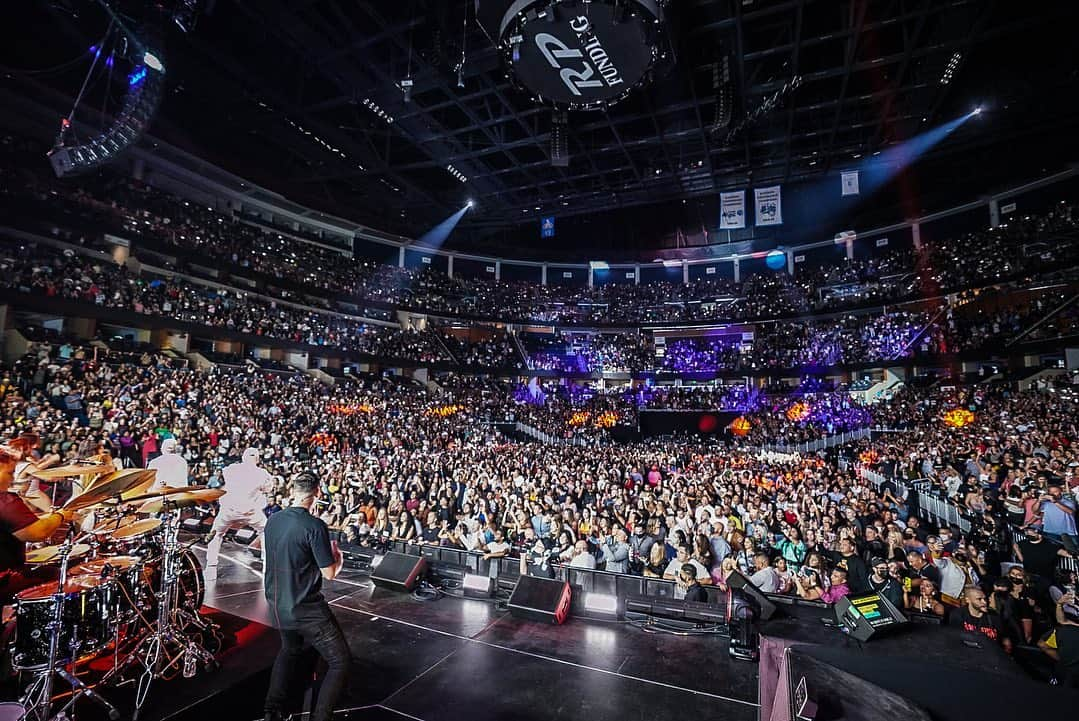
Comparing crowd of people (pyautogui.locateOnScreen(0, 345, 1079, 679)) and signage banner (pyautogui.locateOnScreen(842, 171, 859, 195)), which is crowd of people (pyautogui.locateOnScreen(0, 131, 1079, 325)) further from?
signage banner (pyautogui.locateOnScreen(842, 171, 859, 195))

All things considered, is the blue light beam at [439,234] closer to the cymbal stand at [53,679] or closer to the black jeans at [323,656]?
the cymbal stand at [53,679]

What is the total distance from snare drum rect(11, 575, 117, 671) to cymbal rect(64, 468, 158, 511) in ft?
1.72

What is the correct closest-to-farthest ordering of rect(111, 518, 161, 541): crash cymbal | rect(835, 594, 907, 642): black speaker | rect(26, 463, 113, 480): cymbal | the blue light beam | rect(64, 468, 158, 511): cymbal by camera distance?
rect(64, 468, 158, 511): cymbal < rect(26, 463, 113, 480): cymbal < rect(111, 518, 161, 541): crash cymbal < rect(835, 594, 907, 642): black speaker < the blue light beam

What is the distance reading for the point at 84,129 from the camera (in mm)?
19391

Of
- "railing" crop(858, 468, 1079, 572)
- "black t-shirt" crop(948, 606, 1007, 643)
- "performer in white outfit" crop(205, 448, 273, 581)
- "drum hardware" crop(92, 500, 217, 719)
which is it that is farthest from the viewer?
"railing" crop(858, 468, 1079, 572)

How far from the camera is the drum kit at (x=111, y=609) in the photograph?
3061 mm

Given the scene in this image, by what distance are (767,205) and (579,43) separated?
606 inches

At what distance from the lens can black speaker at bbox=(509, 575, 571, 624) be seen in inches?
215

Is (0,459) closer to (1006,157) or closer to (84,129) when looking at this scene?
(84,129)

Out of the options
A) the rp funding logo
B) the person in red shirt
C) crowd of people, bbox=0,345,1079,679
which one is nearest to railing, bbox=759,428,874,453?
crowd of people, bbox=0,345,1079,679

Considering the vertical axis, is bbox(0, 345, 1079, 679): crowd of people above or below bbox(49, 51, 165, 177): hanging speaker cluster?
below

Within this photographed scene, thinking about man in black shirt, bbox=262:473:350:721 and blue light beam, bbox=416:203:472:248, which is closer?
man in black shirt, bbox=262:473:350:721

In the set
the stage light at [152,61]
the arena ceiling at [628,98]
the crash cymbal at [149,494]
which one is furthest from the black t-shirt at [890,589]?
the stage light at [152,61]

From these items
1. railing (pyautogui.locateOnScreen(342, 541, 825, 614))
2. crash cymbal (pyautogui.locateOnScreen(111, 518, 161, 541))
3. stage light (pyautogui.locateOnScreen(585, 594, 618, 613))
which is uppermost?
crash cymbal (pyautogui.locateOnScreen(111, 518, 161, 541))
